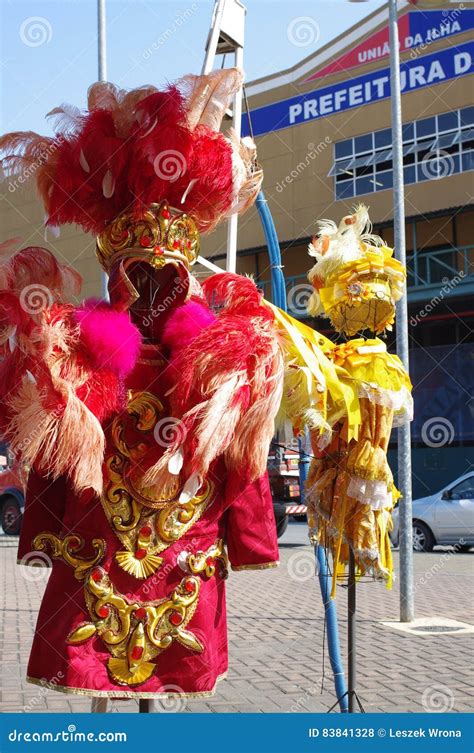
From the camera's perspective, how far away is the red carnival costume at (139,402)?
2908 mm

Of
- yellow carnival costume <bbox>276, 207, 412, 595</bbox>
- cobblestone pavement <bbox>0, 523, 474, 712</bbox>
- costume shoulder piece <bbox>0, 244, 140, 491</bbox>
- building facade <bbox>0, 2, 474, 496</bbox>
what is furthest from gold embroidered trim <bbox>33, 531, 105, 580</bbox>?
building facade <bbox>0, 2, 474, 496</bbox>

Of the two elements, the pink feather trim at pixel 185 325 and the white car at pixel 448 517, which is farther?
the white car at pixel 448 517

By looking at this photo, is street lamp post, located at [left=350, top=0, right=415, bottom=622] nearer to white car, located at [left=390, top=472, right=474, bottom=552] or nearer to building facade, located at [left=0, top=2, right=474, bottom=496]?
white car, located at [left=390, top=472, right=474, bottom=552]

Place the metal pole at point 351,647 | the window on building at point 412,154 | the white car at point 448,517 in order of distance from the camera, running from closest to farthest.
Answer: the metal pole at point 351,647, the white car at point 448,517, the window on building at point 412,154

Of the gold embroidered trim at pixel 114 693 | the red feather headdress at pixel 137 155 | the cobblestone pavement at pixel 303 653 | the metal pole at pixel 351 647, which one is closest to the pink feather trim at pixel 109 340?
the red feather headdress at pixel 137 155

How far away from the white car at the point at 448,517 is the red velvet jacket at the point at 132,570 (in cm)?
1094

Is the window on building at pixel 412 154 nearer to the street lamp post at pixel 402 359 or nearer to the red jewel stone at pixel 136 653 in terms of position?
the street lamp post at pixel 402 359

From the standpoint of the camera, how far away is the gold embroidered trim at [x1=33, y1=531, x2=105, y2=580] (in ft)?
9.72

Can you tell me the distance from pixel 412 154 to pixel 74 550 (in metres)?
21.1

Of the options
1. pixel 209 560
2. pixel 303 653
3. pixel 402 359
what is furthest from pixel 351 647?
pixel 402 359

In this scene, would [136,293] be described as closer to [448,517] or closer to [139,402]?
[139,402]

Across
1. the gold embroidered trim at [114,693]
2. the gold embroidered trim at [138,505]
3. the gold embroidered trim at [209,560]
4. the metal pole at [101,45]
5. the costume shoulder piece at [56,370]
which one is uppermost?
the metal pole at [101,45]

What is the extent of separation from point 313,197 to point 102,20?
15408mm

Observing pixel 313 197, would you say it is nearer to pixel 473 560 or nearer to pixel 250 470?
pixel 473 560
